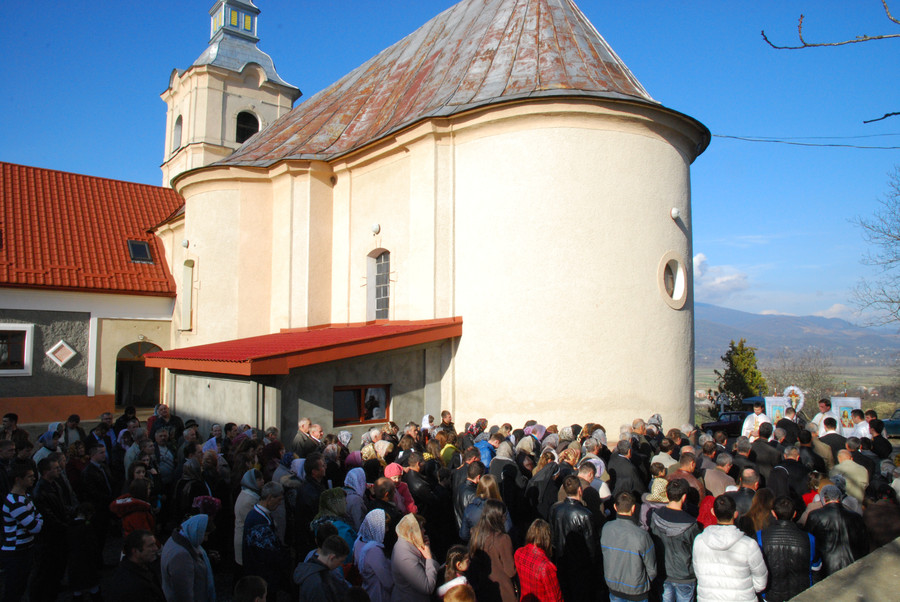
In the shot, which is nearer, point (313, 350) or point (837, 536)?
point (837, 536)

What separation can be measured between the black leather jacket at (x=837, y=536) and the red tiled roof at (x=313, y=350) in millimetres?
8381

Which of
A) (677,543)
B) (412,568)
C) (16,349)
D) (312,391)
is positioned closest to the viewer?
(412,568)

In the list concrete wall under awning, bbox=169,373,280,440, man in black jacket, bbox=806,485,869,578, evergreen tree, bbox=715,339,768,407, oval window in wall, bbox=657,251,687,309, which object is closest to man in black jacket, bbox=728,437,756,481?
man in black jacket, bbox=806,485,869,578

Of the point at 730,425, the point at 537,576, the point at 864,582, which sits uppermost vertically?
the point at 864,582

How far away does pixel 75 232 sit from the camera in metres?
22.4

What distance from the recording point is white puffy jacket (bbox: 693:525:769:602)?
5.00 m

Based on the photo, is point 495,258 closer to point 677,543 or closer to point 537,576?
point 677,543

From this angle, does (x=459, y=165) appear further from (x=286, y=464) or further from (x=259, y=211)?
(x=286, y=464)

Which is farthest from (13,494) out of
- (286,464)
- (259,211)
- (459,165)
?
(259,211)

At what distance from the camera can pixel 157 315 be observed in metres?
Answer: 22.3

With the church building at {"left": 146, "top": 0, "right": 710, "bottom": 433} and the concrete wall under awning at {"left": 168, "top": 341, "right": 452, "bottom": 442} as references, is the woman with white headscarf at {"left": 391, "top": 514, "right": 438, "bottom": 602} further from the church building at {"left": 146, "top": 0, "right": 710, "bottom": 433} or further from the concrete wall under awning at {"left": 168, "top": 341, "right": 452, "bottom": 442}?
the concrete wall under awning at {"left": 168, "top": 341, "right": 452, "bottom": 442}

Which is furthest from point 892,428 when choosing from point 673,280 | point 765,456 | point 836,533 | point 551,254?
point 836,533

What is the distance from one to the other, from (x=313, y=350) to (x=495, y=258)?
4504 millimetres

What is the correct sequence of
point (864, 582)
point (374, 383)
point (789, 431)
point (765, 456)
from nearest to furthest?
point (864, 582) → point (765, 456) → point (789, 431) → point (374, 383)
